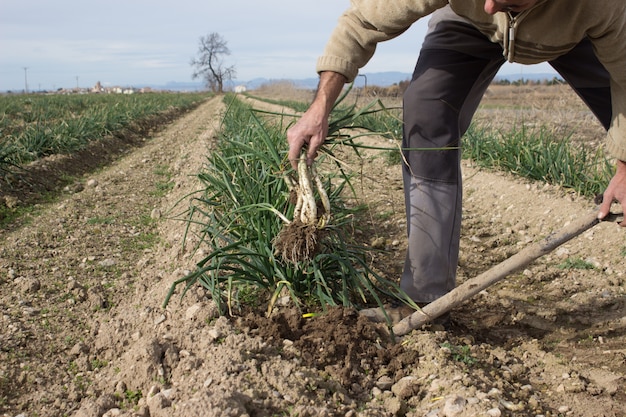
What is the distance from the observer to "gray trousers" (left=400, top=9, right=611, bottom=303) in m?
2.28

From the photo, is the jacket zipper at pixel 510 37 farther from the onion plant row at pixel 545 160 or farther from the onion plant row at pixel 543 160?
the onion plant row at pixel 545 160

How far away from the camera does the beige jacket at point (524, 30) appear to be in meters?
1.82

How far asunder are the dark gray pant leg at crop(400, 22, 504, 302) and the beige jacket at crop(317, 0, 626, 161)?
224mm

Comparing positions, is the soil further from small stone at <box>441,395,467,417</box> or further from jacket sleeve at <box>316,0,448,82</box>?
jacket sleeve at <box>316,0,448,82</box>

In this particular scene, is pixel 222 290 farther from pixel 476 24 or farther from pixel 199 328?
pixel 476 24

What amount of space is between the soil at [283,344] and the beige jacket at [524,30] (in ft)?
1.50

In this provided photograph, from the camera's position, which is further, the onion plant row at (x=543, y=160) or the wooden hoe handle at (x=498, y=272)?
the onion plant row at (x=543, y=160)

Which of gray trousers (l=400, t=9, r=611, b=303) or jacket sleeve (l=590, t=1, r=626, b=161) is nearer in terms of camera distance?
jacket sleeve (l=590, t=1, r=626, b=161)

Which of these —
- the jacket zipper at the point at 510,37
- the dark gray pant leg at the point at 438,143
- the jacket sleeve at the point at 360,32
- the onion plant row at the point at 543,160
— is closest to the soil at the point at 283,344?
the dark gray pant leg at the point at 438,143

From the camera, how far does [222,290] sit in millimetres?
2457

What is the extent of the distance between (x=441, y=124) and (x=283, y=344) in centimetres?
103

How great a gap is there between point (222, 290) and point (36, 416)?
855 millimetres

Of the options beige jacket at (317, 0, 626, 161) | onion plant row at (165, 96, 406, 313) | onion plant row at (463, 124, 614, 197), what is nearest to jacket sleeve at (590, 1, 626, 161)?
beige jacket at (317, 0, 626, 161)

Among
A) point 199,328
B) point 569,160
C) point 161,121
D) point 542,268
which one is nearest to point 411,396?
point 199,328
